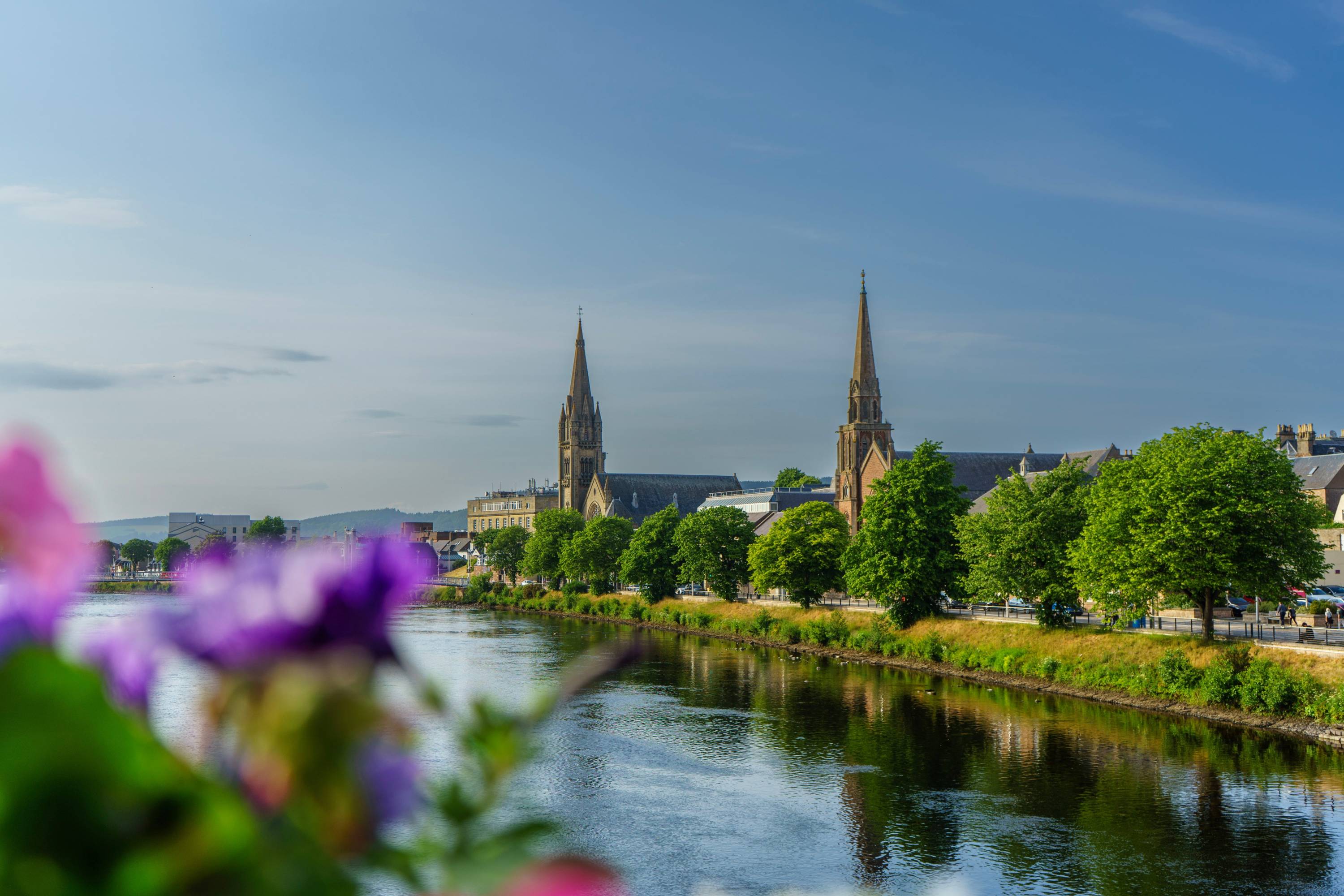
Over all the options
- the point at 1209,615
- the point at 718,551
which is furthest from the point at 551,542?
the point at 1209,615

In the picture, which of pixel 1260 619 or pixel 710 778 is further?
pixel 1260 619

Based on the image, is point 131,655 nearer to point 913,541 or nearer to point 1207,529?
point 1207,529

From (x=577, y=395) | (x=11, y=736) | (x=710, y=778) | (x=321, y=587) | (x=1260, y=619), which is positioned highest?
(x=577, y=395)

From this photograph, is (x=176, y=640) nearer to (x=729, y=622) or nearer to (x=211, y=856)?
(x=211, y=856)

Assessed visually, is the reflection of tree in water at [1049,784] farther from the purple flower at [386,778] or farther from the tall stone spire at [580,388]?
the tall stone spire at [580,388]

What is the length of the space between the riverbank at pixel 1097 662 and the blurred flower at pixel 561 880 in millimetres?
50224

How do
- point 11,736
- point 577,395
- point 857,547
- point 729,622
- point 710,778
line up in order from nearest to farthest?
point 11,736 < point 710,778 < point 857,547 < point 729,622 < point 577,395

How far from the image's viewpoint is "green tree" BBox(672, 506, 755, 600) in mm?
99688

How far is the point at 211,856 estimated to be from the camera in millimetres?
926

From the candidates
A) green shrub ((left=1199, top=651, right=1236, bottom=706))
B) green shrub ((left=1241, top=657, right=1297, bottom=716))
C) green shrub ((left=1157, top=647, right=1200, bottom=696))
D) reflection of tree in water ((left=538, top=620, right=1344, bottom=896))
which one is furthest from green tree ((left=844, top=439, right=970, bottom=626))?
green shrub ((left=1241, top=657, right=1297, bottom=716))

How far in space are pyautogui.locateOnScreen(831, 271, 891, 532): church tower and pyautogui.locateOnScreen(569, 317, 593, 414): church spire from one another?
7008 cm

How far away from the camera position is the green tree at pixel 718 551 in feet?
327

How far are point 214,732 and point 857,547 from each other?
77.4 metres

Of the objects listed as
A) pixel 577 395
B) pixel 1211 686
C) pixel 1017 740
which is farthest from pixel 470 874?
pixel 577 395
